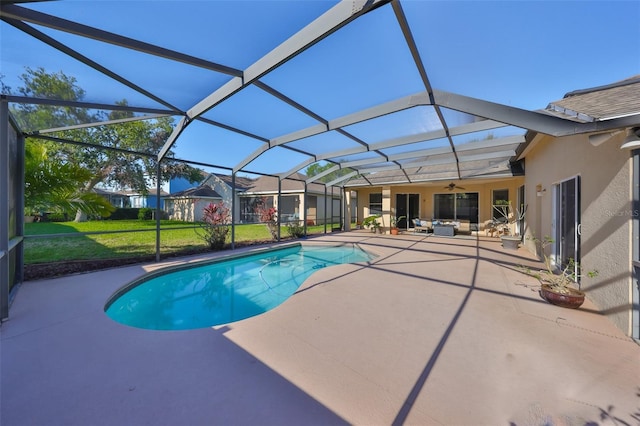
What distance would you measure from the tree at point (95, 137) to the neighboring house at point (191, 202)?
176 cm

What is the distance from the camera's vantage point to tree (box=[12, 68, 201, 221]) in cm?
414

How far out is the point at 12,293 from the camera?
427 cm

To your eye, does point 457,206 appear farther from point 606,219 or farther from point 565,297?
point 606,219

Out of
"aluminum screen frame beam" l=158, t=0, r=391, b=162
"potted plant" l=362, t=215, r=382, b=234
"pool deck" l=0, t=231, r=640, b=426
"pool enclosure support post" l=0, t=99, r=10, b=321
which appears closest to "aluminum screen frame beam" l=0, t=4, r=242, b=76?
"aluminum screen frame beam" l=158, t=0, r=391, b=162

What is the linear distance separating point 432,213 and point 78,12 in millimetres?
16179

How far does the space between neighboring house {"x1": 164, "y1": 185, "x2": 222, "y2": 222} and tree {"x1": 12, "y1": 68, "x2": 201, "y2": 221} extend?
5.78 ft

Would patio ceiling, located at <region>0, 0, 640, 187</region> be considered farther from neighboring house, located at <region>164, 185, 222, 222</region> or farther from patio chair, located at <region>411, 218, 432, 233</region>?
neighboring house, located at <region>164, 185, 222, 222</region>

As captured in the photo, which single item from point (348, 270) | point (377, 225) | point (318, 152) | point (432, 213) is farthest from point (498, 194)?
point (348, 270)

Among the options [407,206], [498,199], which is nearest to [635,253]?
[498,199]

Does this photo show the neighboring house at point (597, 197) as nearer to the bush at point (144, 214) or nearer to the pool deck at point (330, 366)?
the pool deck at point (330, 366)

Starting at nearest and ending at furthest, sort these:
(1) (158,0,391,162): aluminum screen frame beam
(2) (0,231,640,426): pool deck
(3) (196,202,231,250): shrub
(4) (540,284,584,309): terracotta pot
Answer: (2) (0,231,640,426): pool deck, (1) (158,0,391,162): aluminum screen frame beam, (4) (540,284,584,309): terracotta pot, (3) (196,202,231,250): shrub

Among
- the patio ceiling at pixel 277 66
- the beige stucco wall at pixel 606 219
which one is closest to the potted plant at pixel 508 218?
the patio ceiling at pixel 277 66

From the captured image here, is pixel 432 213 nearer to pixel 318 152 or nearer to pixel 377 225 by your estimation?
pixel 377 225

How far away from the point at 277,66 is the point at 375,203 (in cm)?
1388
